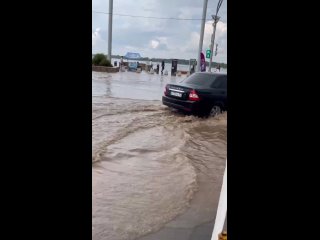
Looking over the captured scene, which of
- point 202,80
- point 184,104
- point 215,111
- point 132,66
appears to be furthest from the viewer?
point 132,66

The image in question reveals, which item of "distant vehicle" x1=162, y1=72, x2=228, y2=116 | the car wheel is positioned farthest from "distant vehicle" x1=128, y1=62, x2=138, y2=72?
the car wheel

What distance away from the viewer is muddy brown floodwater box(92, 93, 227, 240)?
3451 mm

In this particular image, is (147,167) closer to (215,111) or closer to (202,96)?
(202,96)

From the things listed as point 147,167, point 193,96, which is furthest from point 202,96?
point 147,167

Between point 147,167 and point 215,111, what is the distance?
4.62m

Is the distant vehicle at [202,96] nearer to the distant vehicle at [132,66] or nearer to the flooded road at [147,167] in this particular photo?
the flooded road at [147,167]

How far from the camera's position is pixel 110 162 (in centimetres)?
534

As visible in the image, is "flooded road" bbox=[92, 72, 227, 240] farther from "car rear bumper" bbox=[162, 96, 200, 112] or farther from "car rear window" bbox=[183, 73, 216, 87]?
"car rear window" bbox=[183, 73, 216, 87]

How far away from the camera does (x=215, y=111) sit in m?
9.37

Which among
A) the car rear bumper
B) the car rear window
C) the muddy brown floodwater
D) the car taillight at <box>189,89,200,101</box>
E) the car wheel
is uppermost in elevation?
the car rear window

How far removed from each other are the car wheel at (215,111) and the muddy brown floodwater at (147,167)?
193 millimetres
